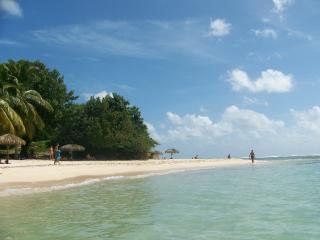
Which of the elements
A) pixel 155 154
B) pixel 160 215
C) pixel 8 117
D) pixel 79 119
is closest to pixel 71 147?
pixel 79 119

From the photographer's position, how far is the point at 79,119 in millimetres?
43844

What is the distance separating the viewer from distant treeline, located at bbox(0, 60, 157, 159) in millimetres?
42500

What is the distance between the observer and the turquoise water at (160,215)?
29.9 ft

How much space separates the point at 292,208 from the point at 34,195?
8.85 metres

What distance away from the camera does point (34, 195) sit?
51.3 feet

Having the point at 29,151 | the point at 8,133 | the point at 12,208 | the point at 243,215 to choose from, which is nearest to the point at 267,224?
the point at 243,215

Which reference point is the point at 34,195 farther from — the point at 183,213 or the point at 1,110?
the point at 1,110

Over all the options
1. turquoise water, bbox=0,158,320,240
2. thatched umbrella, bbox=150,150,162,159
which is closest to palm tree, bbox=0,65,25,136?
turquoise water, bbox=0,158,320,240

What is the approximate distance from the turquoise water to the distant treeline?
25.9m

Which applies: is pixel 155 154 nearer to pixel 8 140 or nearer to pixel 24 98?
pixel 24 98

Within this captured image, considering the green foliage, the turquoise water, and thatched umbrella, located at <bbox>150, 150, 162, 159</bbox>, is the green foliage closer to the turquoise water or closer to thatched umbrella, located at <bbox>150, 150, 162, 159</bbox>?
thatched umbrella, located at <bbox>150, 150, 162, 159</bbox>

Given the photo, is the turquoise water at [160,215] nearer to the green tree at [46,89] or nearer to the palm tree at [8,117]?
the palm tree at [8,117]

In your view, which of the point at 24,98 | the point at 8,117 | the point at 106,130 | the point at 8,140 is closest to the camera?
the point at 8,117

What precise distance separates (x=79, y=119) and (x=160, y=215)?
3343 centimetres
